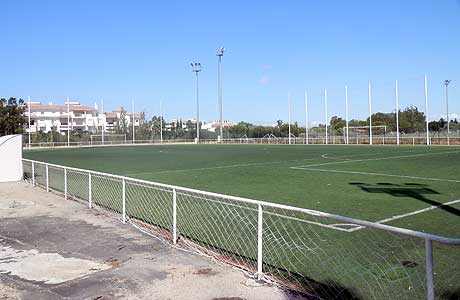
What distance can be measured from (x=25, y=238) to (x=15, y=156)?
958cm

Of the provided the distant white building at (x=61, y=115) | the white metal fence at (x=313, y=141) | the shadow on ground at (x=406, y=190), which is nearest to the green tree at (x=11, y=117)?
the white metal fence at (x=313, y=141)

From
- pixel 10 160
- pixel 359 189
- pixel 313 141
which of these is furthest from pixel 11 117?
pixel 359 189

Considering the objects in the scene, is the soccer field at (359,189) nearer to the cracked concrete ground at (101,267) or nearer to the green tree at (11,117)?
the cracked concrete ground at (101,267)

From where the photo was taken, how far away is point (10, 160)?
635 inches

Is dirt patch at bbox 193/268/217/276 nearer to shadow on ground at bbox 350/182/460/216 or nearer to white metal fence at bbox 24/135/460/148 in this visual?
shadow on ground at bbox 350/182/460/216

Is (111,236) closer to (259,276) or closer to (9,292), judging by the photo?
(9,292)

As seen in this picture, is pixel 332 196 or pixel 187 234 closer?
pixel 187 234

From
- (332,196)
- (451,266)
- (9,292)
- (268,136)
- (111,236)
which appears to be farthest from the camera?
(268,136)

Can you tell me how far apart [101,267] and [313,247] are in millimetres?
2860

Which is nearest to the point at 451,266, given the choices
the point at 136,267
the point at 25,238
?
the point at 136,267

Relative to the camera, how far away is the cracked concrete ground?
482 centimetres

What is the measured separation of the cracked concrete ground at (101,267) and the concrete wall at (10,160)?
781 centimetres

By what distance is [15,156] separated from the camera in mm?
16125

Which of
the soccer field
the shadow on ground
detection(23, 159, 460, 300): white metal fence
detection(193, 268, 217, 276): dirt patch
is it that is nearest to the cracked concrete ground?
detection(193, 268, 217, 276): dirt patch
